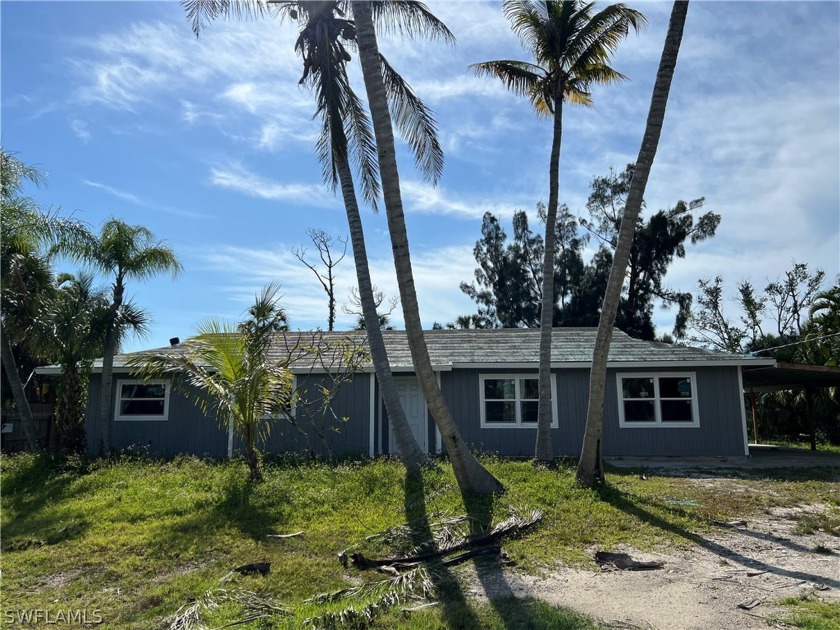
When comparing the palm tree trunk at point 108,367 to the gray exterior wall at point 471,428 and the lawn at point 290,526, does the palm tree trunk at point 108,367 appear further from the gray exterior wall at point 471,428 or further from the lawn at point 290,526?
the lawn at point 290,526

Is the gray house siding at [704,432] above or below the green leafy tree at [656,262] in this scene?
below

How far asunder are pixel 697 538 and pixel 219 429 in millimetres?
11026

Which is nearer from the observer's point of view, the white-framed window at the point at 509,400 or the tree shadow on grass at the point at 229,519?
the tree shadow on grass at the point at 229,519

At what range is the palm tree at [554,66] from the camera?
11.7 m

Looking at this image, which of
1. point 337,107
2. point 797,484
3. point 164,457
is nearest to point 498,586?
point 797,484

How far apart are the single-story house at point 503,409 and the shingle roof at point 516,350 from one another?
51mm

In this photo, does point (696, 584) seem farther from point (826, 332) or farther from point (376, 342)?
point (826, 332)

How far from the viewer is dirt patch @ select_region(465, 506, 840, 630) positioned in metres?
4.96

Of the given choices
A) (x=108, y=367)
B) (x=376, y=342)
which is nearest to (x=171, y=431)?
(x=108, y=367)

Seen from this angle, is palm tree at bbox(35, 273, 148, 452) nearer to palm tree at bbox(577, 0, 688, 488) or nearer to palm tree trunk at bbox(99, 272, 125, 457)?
palm tree trunk at bbox(99, 272, 125, 457)

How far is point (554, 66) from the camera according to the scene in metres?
12.1

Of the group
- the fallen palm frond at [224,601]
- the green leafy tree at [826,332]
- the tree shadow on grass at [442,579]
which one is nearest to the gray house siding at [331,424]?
the tree shadow on grass at [442,579]

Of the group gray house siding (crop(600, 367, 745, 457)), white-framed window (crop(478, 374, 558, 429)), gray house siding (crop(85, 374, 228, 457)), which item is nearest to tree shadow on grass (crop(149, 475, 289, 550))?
gray house siding (crop(85, 374, 228, 457))

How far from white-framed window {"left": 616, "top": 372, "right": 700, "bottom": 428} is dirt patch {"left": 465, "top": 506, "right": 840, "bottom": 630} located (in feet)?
24.7
